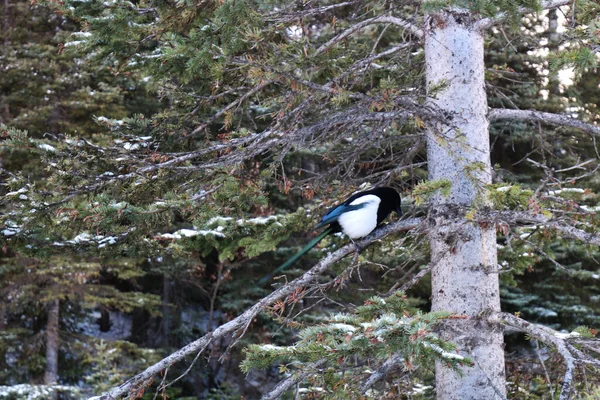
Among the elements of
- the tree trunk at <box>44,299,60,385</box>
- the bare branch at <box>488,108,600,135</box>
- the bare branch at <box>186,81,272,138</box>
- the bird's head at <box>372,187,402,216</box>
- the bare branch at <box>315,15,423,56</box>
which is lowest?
the tree trunk at <box>44,299,60,385</box>

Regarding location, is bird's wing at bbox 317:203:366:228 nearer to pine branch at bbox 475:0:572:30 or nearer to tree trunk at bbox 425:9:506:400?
tree trunk at bbox 425:9:506:400

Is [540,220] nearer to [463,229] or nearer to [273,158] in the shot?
[463,229]

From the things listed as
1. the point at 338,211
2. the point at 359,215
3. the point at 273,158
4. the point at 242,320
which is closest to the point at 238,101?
the point at 273,158

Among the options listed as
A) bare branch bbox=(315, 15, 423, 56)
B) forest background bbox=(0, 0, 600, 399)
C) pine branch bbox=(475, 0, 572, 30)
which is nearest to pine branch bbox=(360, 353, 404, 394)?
forest background bbox=(0, 0, 600, 399)

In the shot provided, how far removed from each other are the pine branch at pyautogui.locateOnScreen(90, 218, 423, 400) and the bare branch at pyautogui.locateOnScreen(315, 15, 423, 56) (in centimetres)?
159

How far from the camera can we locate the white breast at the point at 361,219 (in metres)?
5.94

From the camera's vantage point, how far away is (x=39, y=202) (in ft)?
19.3

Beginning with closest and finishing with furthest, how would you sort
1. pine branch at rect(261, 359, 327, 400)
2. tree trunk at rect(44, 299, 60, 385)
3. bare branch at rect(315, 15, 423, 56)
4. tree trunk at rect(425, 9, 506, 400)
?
pine branch at rect(261, 359, 327, 400) < tree trunk at rect(425, 9, 506, 400) < bare branch at rect(315, 15, 423, 56) < tree trunk at rect(44, 299, 60, 385)

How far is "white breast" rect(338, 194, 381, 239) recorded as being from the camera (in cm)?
594

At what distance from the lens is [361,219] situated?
5.92 metres

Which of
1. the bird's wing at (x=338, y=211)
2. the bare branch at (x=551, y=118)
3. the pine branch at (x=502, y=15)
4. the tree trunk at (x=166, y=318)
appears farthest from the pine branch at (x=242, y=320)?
the tree trunk at (x=166, y=318)

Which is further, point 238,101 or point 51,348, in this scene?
point 51,348

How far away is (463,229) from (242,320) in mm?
1864

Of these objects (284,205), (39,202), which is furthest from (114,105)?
(39,202)
